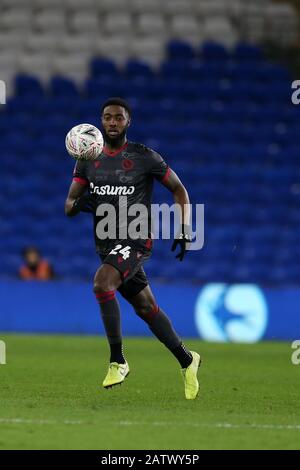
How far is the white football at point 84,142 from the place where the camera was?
342 inches

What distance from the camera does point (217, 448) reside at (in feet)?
21.0

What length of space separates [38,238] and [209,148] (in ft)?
12.3

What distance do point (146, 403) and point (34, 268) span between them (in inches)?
379

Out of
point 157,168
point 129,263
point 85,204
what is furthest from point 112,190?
point 129,263

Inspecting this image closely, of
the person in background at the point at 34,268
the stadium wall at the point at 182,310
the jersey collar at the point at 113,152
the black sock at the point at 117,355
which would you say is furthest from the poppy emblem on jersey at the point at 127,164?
the person in background at the point at 34,268

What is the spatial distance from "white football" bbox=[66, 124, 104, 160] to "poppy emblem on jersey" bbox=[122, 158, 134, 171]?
25 centimetres

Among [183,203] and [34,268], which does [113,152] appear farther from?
[34,268]

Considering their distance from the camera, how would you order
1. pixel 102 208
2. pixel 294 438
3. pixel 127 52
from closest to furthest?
pixel 294 438, pixel 102 208, pixel 127 52

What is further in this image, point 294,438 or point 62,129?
point 62,129

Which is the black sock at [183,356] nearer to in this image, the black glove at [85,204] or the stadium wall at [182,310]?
the black glove at [85,204]

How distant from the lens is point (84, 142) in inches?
342

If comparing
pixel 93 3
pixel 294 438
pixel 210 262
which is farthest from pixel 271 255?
pixel 294 438

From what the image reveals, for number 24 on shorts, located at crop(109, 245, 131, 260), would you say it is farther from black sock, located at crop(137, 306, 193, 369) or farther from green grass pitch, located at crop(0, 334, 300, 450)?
green grass pitch, located at crop(0, 334, 300, 450)
